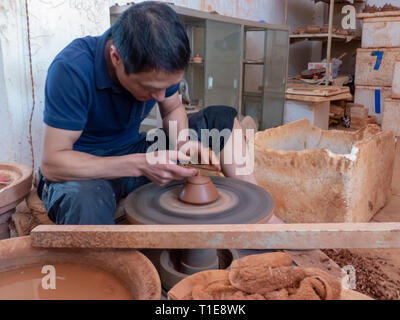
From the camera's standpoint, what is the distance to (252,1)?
5.83 m

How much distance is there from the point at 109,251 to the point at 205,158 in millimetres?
766

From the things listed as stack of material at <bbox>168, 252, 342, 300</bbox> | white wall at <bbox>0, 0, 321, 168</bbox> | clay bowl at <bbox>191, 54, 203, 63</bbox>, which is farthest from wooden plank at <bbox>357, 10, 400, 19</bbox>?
stack of material at <bbox>168, 252, 342, 300</bbox>

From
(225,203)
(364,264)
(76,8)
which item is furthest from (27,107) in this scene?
(364,264)

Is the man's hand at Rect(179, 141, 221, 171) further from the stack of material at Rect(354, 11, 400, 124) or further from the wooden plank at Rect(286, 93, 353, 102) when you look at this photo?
the stack of material at Rect(354, 11, 400, 124)

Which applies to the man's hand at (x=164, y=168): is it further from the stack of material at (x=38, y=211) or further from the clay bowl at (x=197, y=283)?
the stack of material at (x=38, y=211)

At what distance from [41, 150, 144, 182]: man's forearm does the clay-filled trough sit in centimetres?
118

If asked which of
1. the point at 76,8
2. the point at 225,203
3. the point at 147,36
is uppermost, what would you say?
the point at 76,8

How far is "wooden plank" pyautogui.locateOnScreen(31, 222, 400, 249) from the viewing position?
3.96 ft

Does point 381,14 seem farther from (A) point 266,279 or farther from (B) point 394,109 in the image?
(A) point 266,279

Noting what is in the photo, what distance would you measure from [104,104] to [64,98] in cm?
22

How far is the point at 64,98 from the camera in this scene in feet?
5.40

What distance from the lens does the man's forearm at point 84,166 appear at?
5.38 ft

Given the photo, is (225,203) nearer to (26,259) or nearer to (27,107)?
(26,259)

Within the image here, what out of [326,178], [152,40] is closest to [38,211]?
[152,40]
